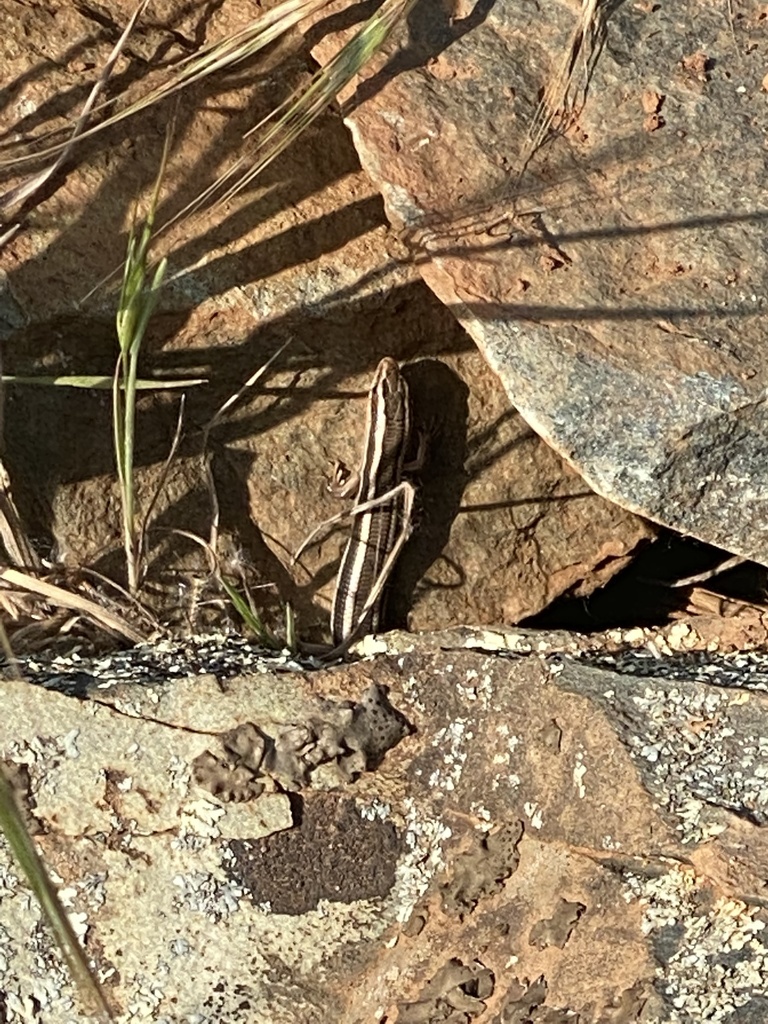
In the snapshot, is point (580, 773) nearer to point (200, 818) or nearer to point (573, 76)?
point (200, 818)

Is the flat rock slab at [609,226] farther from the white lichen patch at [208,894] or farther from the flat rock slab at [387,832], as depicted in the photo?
the white lichen patch at [208,894]

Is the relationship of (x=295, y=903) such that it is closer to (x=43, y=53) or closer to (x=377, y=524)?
(x=377, y=524)

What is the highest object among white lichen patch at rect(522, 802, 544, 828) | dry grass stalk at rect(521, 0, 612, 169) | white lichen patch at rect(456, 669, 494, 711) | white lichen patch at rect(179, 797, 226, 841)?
dry grass stalk at rect(521, 0, 612, 169)

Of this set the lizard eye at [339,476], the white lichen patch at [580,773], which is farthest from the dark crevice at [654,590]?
the white lichen patch at [580,773]

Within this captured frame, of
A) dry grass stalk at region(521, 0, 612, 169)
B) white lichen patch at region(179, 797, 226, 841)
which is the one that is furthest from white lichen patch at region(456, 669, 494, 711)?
dry grass stalk at region(521, 0, 612, 169)

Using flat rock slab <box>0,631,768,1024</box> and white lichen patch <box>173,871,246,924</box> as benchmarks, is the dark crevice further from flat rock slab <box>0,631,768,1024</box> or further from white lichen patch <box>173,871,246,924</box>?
white lichen patch <box>173,871,246,924</box>

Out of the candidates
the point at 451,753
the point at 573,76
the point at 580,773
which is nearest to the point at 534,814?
the point at 580,773
